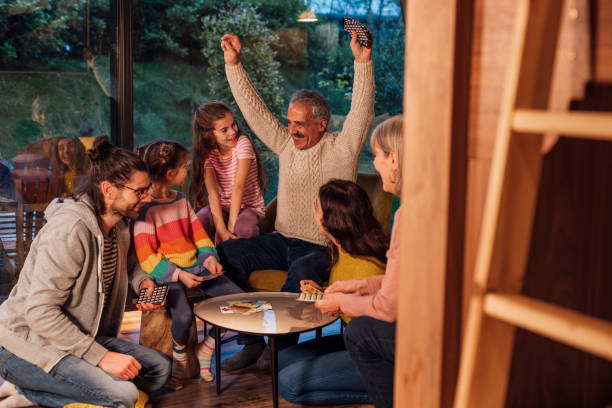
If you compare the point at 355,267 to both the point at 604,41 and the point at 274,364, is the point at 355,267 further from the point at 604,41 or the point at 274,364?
the point at 604,41

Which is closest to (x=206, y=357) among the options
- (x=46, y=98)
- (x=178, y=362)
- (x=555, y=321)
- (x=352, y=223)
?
(x=178, y=362)

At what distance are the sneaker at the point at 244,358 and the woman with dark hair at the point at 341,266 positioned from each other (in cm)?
30

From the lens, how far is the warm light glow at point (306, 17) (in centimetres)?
457

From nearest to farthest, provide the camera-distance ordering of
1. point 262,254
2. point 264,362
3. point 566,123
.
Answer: point 566,123, point 264,362, point 262,254

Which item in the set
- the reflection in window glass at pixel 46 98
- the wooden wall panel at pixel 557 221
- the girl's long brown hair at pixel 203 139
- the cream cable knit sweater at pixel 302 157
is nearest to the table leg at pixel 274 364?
the cream cable knit sweater at pixel 302 157

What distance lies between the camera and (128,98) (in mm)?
4172

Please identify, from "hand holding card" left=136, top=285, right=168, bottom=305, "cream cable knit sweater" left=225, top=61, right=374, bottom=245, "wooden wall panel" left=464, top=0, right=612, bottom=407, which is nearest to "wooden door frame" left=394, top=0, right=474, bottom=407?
"wooden wall panel" left=464, top=0, right=612, bottom=407

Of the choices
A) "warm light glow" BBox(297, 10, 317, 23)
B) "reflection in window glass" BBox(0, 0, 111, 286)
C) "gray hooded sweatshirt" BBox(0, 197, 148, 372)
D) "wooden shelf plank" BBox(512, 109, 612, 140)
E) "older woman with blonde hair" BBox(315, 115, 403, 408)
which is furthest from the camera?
"warm light glow" BBox(297, 10, 317, 23)

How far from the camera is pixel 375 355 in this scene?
2189 millimetres

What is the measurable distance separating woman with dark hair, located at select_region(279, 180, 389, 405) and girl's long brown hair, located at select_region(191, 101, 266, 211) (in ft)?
3.37

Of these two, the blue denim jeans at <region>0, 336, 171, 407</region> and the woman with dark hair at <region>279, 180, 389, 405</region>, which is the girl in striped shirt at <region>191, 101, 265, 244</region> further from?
the blue denim jeans at <region>0, 336, 171, 407</region>

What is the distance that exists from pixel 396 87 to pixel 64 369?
327cm

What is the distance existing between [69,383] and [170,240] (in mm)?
940

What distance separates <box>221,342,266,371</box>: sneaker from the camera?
3.14 m
